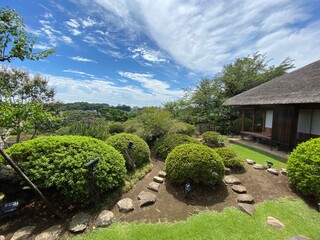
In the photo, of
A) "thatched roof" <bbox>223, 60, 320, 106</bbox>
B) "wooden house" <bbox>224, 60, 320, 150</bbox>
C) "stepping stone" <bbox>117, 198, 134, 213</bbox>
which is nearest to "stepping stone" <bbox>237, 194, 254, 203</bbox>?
"stepping stone" <bbox>117, 198, 134, 213</bbox>

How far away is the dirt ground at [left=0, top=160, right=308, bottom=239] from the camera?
3057 millimetres

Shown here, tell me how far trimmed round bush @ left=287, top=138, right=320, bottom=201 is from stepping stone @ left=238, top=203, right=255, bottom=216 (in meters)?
1.40

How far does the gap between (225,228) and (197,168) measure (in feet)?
4.30

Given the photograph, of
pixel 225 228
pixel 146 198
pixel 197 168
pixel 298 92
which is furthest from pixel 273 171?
pixel 298 92

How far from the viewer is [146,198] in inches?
140

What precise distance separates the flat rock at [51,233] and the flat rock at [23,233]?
20cm

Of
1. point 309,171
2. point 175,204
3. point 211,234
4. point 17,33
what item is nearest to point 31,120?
point 17,33

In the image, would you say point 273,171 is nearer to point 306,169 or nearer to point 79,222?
point 306,169

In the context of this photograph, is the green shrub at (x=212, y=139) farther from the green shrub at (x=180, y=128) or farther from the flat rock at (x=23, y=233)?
the flat rock at (x=23, y=233)

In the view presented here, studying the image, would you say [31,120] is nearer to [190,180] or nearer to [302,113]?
[190,180]

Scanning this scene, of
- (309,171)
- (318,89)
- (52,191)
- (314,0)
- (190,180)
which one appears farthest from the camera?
(318,89)

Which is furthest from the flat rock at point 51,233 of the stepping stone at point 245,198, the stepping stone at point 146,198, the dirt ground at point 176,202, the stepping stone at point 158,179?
the stepping stone at point 245,198

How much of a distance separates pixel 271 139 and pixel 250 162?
3572mm

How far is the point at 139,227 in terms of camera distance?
9.24 feet
